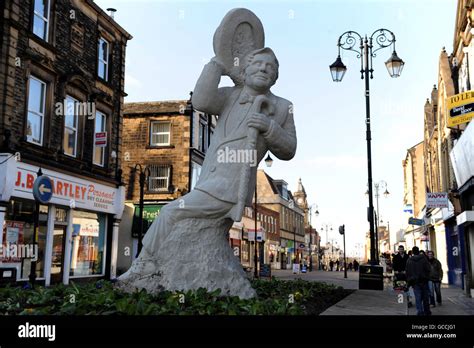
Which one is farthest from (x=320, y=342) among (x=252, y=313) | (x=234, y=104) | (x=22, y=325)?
(x=234, y=104)

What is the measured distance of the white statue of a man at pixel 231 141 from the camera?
6637 millimetres

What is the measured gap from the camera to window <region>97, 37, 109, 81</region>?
22.2 metres

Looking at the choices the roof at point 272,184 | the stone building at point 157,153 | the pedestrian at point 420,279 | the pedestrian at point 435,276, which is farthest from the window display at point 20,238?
the roof at point 272,184

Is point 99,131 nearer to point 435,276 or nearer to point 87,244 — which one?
point 87,244

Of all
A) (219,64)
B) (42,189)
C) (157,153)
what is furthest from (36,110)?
(157,153)

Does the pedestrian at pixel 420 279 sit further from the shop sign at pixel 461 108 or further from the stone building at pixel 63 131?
the stone building at pixel 63 131

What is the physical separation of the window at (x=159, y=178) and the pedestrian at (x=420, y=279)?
857 inches

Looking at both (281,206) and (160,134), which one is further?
(281,206)

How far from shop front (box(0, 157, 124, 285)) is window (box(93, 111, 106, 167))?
4.00ft

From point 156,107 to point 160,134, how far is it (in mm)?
1892

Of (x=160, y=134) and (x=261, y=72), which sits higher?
(x=160, y=134)

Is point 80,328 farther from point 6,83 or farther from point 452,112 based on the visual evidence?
point 452,112

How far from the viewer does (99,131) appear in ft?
72.6

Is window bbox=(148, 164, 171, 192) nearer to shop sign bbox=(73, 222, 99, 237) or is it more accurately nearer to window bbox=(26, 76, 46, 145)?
shop sign bbox=(73, 222, 99, 237)
